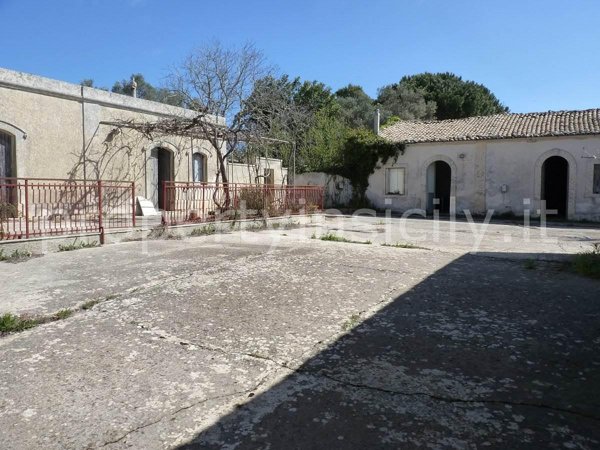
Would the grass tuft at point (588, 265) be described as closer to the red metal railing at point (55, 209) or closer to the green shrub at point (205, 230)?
the green shrub at point (205, 230)

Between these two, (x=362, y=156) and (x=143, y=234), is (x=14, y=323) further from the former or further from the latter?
(x=362, y=156)

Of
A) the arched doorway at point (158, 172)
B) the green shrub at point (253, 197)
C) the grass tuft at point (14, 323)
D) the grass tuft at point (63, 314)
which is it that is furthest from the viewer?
the arched doorway at point (158, 172)

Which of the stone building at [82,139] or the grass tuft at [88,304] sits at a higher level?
the stone building at [82,139]

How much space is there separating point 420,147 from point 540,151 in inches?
208

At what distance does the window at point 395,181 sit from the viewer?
883 inches

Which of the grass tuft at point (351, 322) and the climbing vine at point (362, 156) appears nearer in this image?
the grass tuft at point (351, 322)

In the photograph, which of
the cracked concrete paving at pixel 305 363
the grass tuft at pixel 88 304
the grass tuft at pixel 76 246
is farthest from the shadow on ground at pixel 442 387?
the grass tuft at pixel 76 246

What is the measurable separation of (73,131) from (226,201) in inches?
192

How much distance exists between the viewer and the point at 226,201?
38.3 ft

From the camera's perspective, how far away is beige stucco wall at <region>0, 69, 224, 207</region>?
11141 mm

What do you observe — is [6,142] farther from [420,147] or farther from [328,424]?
[420,147]

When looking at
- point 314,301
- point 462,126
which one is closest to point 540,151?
point 462,126

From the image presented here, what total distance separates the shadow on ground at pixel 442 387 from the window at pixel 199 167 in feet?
43.9

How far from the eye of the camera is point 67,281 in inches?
214
